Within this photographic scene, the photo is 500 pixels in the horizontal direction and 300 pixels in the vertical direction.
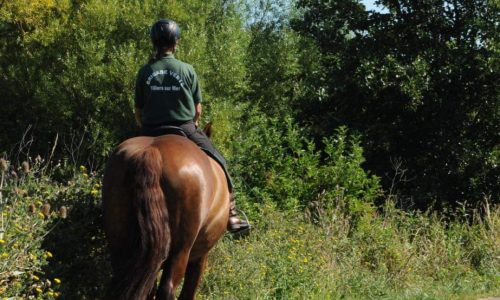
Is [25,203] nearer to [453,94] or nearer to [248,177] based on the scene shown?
[248,177]

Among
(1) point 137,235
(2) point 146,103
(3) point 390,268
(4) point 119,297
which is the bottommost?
(3) point 390,268

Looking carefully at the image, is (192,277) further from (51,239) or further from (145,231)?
(145,231)

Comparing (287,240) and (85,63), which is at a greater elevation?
(85,63)

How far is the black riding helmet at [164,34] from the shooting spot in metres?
6.78

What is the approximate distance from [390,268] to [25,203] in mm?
6373

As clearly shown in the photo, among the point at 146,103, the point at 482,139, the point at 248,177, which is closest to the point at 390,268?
the point at 248,177

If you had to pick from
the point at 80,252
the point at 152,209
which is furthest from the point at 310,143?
the point at 152,209

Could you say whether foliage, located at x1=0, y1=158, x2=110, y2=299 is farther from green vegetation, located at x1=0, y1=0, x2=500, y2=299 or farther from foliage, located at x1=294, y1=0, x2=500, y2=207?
foliage, located at x1=294, y1=0, x2=500, y2=207

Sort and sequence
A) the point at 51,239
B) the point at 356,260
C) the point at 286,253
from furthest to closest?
the point at 356,260 < the point at 286,253 < the point at 51,239

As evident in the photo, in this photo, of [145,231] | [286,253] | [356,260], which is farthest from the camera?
[356,260]

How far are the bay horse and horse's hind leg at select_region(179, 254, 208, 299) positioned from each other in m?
0.92

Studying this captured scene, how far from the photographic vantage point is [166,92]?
22.0 feet

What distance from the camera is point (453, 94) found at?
17219 millimetres

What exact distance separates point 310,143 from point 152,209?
354 inches
